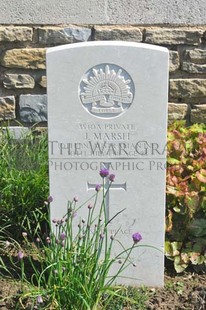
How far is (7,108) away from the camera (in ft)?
15.7

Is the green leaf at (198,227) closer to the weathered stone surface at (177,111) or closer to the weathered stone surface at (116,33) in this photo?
the weathered stone surface at (177,111)

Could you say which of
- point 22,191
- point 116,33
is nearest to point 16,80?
point 116,33

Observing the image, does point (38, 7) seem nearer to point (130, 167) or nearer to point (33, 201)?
point (33, 201)

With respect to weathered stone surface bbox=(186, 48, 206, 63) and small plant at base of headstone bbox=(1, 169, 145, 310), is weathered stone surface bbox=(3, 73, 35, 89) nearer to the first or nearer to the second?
weathered stone surface bbox=(186, 48, 206, 63)

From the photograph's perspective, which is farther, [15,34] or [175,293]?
[15,34]

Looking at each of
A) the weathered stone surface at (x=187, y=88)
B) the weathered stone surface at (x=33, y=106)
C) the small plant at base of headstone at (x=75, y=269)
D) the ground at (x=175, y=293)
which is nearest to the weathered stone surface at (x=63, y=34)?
the weathered stone surface at (x=33, y=106)

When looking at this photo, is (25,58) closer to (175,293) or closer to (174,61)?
(174,61)

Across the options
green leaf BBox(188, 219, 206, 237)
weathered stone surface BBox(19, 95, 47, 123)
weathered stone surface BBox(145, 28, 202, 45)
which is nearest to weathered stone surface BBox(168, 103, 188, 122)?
weathered stone surface BBox(145, 28, 202, 45)

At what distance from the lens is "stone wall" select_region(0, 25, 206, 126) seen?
15.2ft

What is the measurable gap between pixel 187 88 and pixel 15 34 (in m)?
1.28

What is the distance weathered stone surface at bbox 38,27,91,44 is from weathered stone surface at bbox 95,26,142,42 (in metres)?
0.08

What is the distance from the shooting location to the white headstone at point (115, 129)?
3.26 meters

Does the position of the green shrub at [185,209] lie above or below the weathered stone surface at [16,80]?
below

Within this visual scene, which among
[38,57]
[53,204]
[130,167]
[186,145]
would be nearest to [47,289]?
[53,204]
